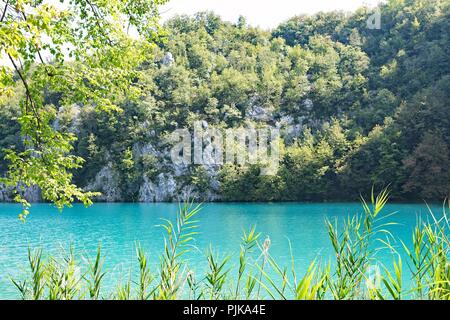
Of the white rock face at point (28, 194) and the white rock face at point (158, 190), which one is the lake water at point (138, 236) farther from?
the white rock face at point (28, 194)

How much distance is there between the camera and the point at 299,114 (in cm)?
4956

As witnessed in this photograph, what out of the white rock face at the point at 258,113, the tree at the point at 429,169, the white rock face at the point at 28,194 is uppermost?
the white rock face at the point at 258,113

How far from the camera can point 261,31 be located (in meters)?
62.2

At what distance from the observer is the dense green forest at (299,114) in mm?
38406

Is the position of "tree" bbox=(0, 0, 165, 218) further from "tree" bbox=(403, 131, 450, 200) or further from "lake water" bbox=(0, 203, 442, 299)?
"tree" bbox=(403, 131, 450, 200)

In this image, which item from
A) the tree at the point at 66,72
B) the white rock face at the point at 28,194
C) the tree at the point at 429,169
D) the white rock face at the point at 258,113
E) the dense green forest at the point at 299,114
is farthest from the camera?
the white rock face at the point at 258,113

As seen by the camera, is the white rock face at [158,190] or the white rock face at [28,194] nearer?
the white rock face at [158,190]

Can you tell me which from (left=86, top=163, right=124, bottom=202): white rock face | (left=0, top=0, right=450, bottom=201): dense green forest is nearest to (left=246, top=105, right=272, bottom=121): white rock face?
(left=0, top=0, right=450, bottom=201): dense green forest

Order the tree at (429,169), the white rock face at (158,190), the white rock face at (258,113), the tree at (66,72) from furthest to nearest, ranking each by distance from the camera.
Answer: the white rock face at (258,113)
the white rock face at (158,190)
the tree at (429,169)
the tree at (66,72)

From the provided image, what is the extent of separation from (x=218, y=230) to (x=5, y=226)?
32.9 feet

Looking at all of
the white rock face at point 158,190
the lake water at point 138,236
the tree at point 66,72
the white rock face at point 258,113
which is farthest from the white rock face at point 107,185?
the tree at point 66,72

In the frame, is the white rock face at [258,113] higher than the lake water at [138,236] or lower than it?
higher
